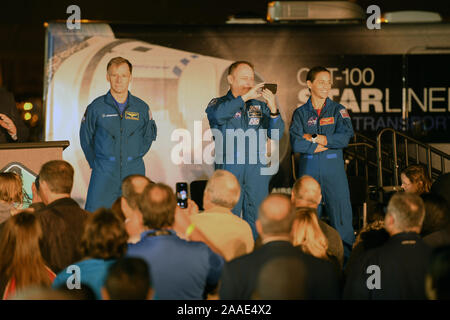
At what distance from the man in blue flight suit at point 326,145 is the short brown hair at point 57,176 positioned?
10.2ft

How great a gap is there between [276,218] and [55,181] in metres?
1.89

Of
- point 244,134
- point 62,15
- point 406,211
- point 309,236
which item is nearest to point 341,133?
point 244,134

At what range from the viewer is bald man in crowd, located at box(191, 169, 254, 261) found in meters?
4.61

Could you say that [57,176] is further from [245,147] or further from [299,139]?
[299,139]

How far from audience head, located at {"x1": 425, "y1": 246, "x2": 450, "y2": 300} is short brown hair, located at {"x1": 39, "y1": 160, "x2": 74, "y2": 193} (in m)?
2.68

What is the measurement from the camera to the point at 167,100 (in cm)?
923

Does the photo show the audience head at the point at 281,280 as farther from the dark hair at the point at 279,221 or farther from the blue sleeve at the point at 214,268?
the blue sleeve at the point at 214,268

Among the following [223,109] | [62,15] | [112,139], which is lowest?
[112,139]

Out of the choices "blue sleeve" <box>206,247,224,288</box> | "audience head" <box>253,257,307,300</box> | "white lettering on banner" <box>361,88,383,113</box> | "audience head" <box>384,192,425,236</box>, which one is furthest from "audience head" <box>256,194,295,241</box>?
"white lettering on banner" <box>361,88,383,113</box>

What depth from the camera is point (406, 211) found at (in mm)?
4160

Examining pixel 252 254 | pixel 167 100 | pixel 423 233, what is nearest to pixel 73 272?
pixel 252 254

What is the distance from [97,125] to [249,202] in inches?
71.9

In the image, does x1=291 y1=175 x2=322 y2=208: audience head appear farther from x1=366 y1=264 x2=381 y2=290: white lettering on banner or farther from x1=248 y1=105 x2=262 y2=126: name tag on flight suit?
x1=248 y1=105 x2=262 y2=126: name tag on flight suit
